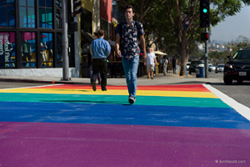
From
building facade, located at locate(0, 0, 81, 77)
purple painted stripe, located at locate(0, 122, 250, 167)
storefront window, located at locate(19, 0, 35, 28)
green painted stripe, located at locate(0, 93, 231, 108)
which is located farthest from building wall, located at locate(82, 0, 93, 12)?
purple painted stripe, located at locate(0, 122, 250, 167)

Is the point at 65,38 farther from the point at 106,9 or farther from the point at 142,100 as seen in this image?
the point at 106,9

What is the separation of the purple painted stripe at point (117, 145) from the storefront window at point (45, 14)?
767 inches

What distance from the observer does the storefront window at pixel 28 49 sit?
23531 mm

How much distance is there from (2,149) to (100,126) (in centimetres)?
169

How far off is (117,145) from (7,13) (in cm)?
2095

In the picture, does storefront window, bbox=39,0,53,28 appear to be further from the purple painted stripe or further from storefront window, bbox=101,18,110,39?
the purple painted stripe

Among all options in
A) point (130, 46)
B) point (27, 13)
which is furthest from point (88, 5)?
point (130, 46)

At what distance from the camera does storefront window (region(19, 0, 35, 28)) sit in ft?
77.3

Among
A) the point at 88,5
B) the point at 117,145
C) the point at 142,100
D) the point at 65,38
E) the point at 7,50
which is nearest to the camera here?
the point at 117,145

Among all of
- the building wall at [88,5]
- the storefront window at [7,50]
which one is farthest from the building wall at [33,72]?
the building wall at [88,5]

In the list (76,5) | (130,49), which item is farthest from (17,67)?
(130,49)

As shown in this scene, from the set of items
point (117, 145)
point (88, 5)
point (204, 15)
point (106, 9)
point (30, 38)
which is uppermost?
point (106, 9)

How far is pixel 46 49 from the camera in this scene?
79.7ft

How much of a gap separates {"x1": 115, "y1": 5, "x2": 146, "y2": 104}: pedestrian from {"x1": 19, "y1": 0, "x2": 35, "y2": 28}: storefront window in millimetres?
16846
